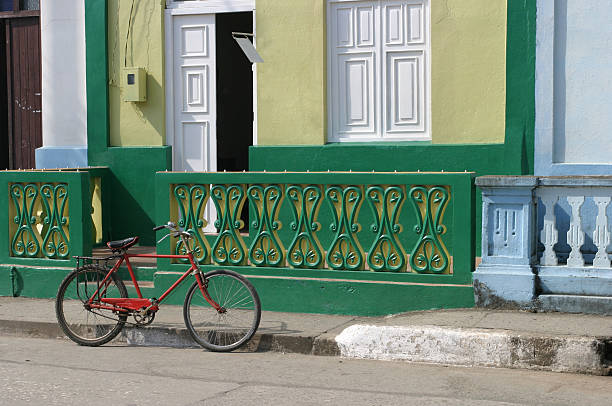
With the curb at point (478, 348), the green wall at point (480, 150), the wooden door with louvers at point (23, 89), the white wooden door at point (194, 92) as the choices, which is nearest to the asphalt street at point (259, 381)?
the curb at point (478, 348)

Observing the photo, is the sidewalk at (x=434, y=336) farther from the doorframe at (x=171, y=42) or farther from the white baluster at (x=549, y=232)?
the doorframe at (x=171, y=42)

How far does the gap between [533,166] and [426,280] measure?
1965mm

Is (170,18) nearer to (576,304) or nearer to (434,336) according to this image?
(434,336)

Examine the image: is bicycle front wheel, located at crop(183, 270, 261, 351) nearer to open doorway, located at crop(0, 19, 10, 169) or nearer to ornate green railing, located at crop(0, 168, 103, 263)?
ornate green railing, located at crop(0, 168, 103, 263)

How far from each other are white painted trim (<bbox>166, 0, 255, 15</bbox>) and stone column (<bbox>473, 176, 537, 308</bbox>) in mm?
4155

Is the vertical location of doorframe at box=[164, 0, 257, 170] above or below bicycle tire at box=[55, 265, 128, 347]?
above

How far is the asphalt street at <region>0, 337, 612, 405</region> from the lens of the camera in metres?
6.69

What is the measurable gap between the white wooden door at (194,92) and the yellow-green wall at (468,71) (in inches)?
114

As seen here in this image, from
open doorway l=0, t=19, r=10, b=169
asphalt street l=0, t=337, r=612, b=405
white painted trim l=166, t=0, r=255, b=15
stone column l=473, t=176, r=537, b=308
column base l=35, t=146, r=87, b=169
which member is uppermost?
white painted trim l=166, t=0, r=255, b=15

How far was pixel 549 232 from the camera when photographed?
349 inches

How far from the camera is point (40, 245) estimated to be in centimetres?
1091

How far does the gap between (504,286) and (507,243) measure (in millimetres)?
405

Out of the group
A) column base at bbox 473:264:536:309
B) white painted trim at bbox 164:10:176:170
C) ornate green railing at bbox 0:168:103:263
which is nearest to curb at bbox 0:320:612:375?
column base at bbox 473:264:536:309

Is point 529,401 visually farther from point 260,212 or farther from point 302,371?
point 260,212
